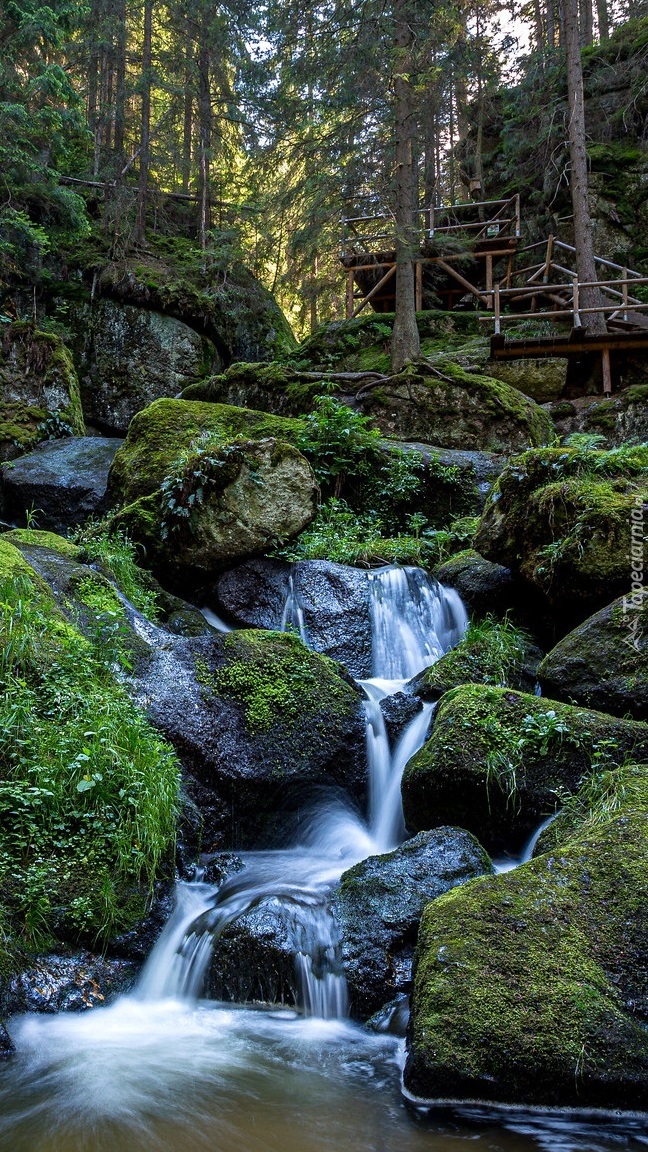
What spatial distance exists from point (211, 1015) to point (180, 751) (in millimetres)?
2057

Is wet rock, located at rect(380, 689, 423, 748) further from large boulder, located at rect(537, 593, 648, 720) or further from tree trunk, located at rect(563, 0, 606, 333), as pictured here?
tree trunk, located at rect(563, 0, 606, 333)

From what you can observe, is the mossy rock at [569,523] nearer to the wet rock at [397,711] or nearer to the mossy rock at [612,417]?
the wet rock at [397,711]

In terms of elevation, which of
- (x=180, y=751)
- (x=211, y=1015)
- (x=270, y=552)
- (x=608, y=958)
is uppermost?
(x=270, y=552)

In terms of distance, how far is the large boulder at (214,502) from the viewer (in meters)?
9.11

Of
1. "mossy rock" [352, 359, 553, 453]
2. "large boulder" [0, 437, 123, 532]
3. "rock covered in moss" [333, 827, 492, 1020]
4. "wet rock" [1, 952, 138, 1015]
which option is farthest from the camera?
"mossy rock" [352, 359, 553, 453]

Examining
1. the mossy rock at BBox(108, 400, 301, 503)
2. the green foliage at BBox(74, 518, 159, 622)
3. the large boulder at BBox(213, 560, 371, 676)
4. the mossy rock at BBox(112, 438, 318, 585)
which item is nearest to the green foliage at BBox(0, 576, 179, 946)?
the green foliage at BBox(74, 518, 159, 622)

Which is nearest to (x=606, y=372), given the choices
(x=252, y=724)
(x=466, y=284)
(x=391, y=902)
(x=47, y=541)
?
(x=466, y=284)

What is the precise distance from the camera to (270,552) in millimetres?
9438

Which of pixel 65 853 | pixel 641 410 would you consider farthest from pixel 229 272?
pixel 65 853

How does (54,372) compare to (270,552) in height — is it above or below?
above

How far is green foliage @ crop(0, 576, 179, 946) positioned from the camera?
4188 mm

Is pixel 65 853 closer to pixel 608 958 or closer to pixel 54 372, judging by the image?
pixel 608 958

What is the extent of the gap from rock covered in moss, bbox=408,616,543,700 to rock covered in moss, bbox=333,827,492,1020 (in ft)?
7.84

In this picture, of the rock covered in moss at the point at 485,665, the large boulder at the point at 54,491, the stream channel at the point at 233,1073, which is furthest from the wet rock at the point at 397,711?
the large boulder at the point at 54,491
